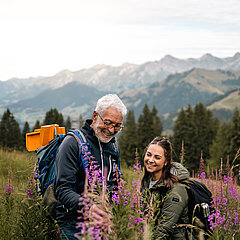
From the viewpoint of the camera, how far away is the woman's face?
4.53 meters

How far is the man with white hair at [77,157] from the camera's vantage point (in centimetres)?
347

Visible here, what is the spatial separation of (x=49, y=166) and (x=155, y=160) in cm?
151

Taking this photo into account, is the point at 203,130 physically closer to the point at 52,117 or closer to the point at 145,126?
the point at 145,126

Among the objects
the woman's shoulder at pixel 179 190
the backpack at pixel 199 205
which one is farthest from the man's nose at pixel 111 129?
the backpack at pixel 199 205

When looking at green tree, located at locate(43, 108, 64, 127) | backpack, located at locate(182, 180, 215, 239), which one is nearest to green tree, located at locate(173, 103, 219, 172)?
green tree, located at locate(43, 108, 64, 127)

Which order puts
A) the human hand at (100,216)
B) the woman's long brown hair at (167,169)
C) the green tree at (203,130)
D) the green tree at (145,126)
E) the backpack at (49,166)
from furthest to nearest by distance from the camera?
the green tree at (145,126), the green tree at (203,130), the woman's long brown hair at (167,169), the backpack at (49,166), the human hand at (100,216)

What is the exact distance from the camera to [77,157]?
3.71 metres

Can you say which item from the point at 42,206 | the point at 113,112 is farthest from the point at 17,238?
the point at 113,112

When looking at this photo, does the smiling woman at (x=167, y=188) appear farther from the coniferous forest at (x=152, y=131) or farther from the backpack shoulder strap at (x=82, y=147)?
the coniferous forest at (x=152, y=131)

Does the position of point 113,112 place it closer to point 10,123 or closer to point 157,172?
point 157,172

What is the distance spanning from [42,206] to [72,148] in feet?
3.04

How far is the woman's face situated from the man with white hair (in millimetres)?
A: 557

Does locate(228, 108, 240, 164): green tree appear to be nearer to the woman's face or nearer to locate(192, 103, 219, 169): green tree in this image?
locate(192, 103, 219, 169): green tree

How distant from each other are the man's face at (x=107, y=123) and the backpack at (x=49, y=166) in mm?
235
